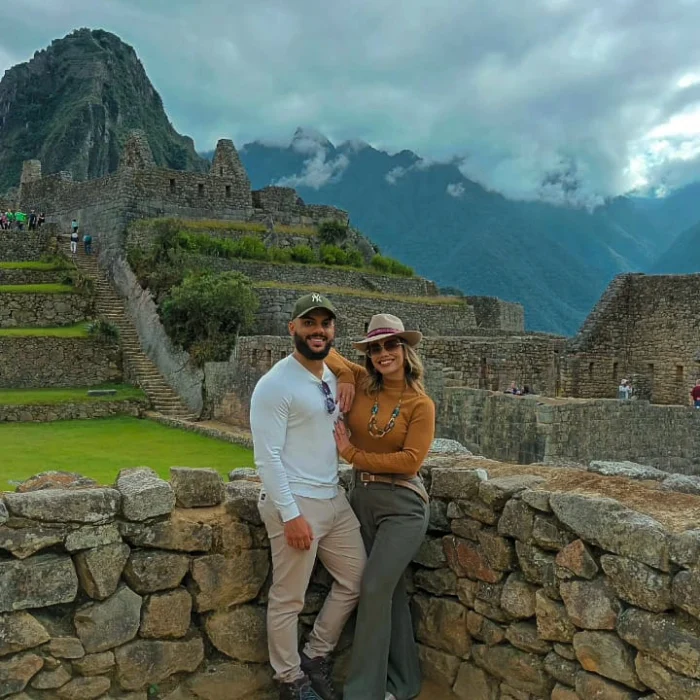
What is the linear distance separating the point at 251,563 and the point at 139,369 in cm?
1860

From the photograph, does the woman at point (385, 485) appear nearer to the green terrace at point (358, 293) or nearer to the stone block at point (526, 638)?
the stone block at point (526, 638)

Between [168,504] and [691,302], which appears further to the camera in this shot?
A: [691,302]

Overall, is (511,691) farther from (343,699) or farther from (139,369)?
(139,369)

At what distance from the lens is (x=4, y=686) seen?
4.03 metres

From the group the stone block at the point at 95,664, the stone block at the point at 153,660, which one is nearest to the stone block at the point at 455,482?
the stone block at the point at 153,660

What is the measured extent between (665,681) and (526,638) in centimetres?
92

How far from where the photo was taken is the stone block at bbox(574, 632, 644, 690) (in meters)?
3.86

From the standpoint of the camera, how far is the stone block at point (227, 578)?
15.1 feet

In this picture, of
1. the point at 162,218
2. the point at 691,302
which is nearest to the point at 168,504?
the point at 691,302

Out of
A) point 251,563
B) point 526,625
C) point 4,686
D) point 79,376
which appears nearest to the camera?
point 4,686

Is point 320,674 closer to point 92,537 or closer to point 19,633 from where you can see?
point 92,537

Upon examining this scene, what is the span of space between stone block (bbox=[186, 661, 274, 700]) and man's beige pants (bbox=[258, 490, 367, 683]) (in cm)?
33

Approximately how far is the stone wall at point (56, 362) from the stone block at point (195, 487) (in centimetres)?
1853

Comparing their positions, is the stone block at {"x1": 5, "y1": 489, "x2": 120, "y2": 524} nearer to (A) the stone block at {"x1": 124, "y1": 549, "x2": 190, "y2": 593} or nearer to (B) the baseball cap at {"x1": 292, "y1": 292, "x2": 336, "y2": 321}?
(A) the stone block at {"x1": 124, "y1": 549, "x2": 190, "y2": 593}
